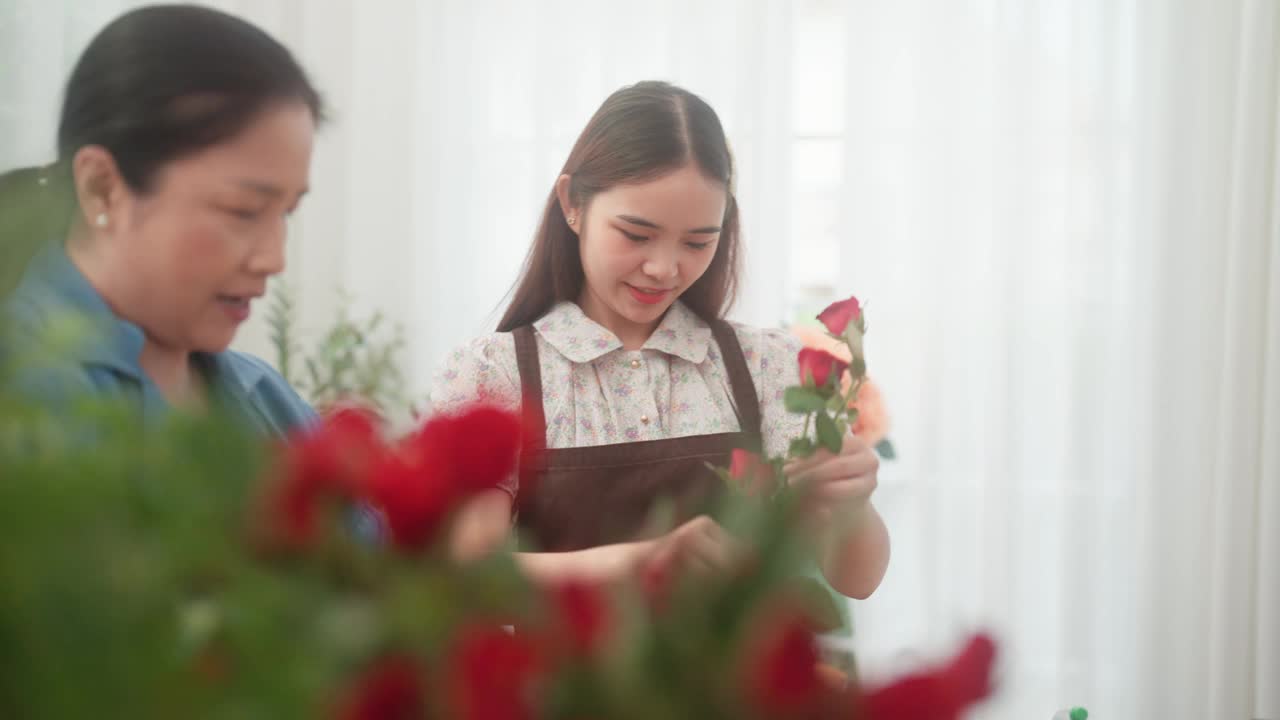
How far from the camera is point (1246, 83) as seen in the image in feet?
7.88

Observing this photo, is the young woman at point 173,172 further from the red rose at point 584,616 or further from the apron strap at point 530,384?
the apron strap at point 530,384

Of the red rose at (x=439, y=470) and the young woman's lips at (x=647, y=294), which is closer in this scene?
the red rose at (x=439, y=470)

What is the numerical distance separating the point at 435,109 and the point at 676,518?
2665 millimetres

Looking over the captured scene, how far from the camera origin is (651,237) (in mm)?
1269

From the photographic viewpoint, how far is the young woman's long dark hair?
4.27 feet

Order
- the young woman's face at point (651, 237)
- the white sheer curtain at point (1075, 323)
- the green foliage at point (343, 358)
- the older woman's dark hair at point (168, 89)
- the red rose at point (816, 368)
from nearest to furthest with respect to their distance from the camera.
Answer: the older woman's dark hair at point (168, 89), the red rose at point (816, 368), the young woman's face at point (651, 237), the green foliage at point (343, 358), the white sheer curtain at point (1075, 323)

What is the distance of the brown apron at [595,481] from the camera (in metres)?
1.33

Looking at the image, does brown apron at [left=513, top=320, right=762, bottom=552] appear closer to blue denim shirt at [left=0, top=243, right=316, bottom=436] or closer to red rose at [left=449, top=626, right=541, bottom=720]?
blue denim shirt at [left=0, top=243, right=316, bottom=436]

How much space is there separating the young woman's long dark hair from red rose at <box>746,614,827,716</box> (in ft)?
3.61

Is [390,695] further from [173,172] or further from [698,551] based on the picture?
[173,172]

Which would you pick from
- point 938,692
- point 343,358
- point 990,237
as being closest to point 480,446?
point 938,692

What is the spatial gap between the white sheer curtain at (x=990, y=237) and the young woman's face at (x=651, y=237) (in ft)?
4.42

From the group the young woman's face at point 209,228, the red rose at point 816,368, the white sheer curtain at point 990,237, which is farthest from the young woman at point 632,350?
the white sheer curtain at point 990,237

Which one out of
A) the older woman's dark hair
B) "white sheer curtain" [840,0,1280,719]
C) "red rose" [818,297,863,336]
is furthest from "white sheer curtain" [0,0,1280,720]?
the older woman's dark hair
